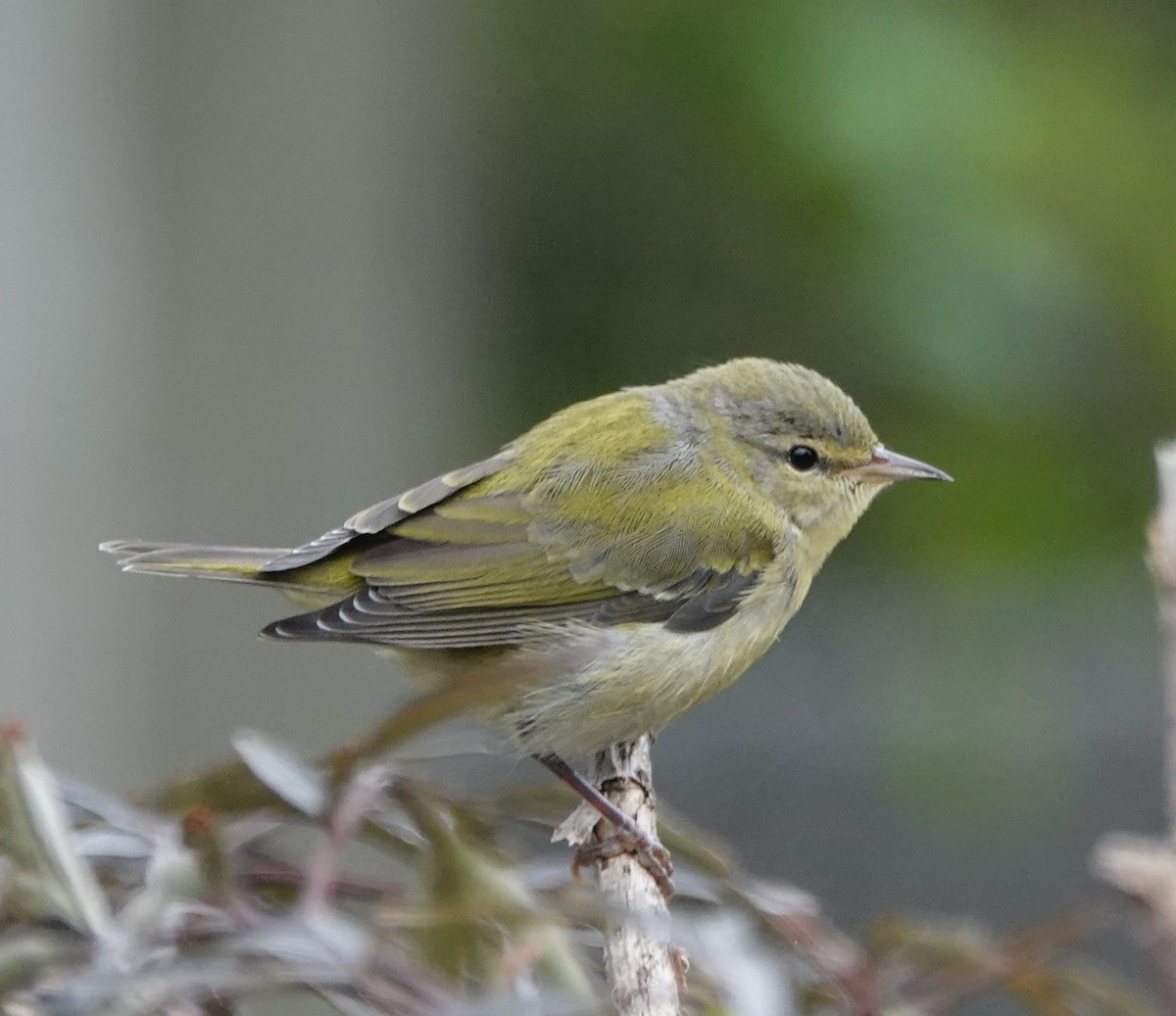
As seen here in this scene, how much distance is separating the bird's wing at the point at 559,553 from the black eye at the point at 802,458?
15cm

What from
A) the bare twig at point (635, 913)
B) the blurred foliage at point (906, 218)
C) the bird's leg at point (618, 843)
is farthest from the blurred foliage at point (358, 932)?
the blurred foliage at point (906, 218)

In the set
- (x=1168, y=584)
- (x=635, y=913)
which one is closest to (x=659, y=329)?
(x=1168, y=584)

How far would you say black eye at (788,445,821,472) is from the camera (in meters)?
2.82

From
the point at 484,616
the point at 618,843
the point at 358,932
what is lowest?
the point at 618,843

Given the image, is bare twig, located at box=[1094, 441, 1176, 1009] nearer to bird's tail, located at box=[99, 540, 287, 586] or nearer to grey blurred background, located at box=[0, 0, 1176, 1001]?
bird's tail, located at box=[99, 540, 287, 586]

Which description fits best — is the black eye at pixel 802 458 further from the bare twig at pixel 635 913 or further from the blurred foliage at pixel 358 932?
the blurred foliage at pixel 358 932

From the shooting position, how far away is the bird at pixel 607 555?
2469 mm

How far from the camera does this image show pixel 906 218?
3529 mm

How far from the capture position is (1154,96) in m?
3.93

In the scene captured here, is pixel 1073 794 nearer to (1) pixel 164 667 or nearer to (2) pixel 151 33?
(1) pixel 164 667

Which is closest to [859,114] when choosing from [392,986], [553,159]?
[553,159]

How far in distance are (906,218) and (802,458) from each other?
3.21ft

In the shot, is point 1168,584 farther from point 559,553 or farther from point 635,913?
point 559,553

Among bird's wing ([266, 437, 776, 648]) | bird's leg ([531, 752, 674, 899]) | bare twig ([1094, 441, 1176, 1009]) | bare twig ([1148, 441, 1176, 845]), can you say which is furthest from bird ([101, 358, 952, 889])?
bare twig ([1094, 441, 1176, 1009])
